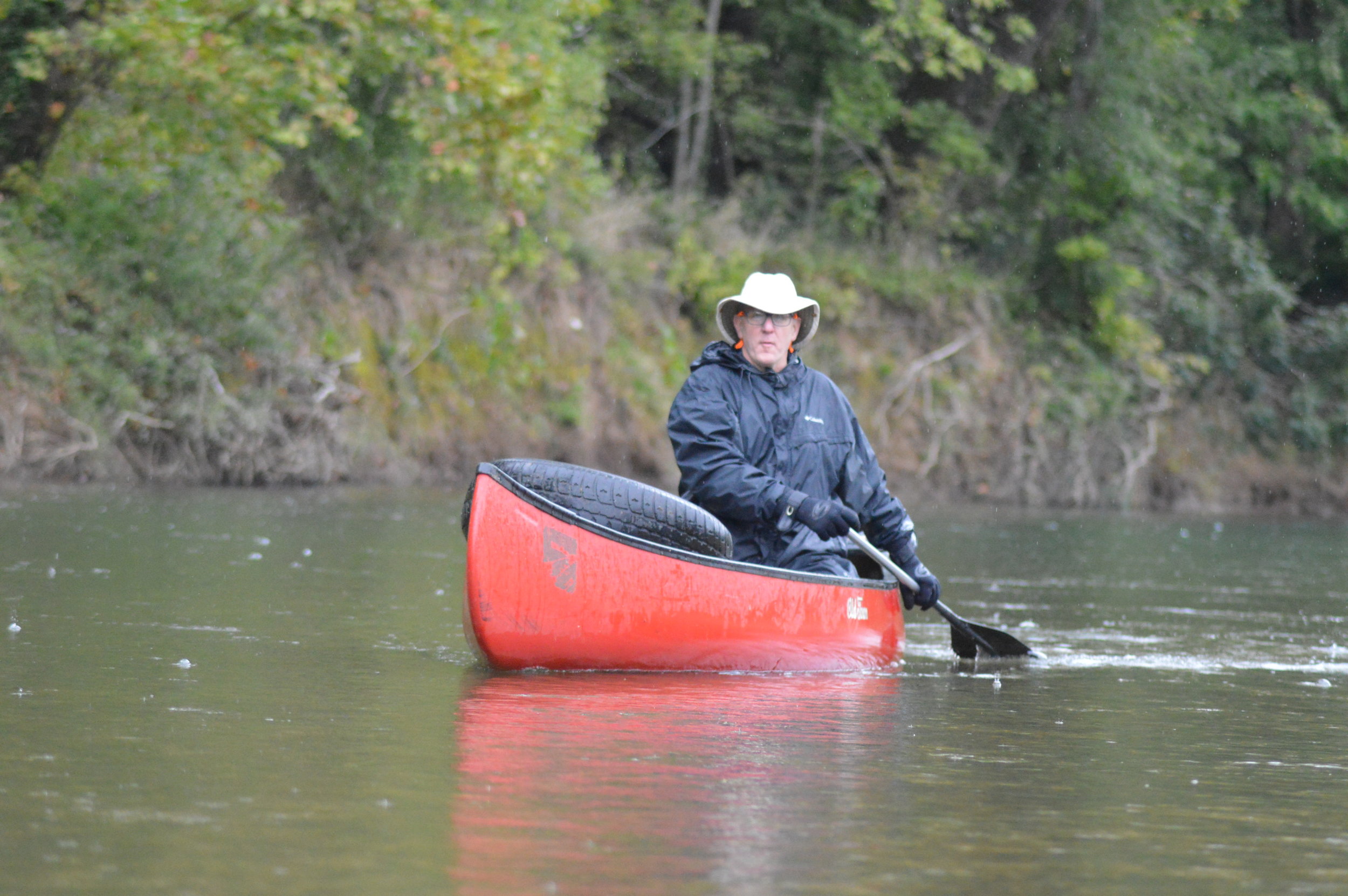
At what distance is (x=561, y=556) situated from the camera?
21.3ft

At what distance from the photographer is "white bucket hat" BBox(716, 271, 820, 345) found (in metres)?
7.23

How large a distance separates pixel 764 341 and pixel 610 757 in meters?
2.83

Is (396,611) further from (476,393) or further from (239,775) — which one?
(476,393)

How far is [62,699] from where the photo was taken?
5332mm

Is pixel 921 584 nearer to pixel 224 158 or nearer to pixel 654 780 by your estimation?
pixel 654 780

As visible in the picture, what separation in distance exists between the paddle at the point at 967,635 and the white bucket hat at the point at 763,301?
0.95 metres

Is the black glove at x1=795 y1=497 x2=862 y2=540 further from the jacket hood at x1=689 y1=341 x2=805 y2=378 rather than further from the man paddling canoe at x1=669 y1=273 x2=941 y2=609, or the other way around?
the jacket hood at x1=689 y1=341 x2=805 y2=378

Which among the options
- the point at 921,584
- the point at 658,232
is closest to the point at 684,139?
the point at 658,232

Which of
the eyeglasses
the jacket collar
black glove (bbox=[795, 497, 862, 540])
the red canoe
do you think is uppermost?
the eyeglasses

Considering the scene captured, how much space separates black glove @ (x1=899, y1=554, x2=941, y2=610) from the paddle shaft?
0.02 metres

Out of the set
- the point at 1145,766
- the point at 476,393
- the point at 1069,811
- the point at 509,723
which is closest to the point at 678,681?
the point at 509,723

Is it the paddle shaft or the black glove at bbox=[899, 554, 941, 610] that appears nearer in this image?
the paddle shaft

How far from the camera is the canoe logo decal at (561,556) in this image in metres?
6.46

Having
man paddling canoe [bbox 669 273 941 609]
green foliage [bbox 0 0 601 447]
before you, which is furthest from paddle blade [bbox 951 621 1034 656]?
green foliage [bbox 0 0 601 447]
